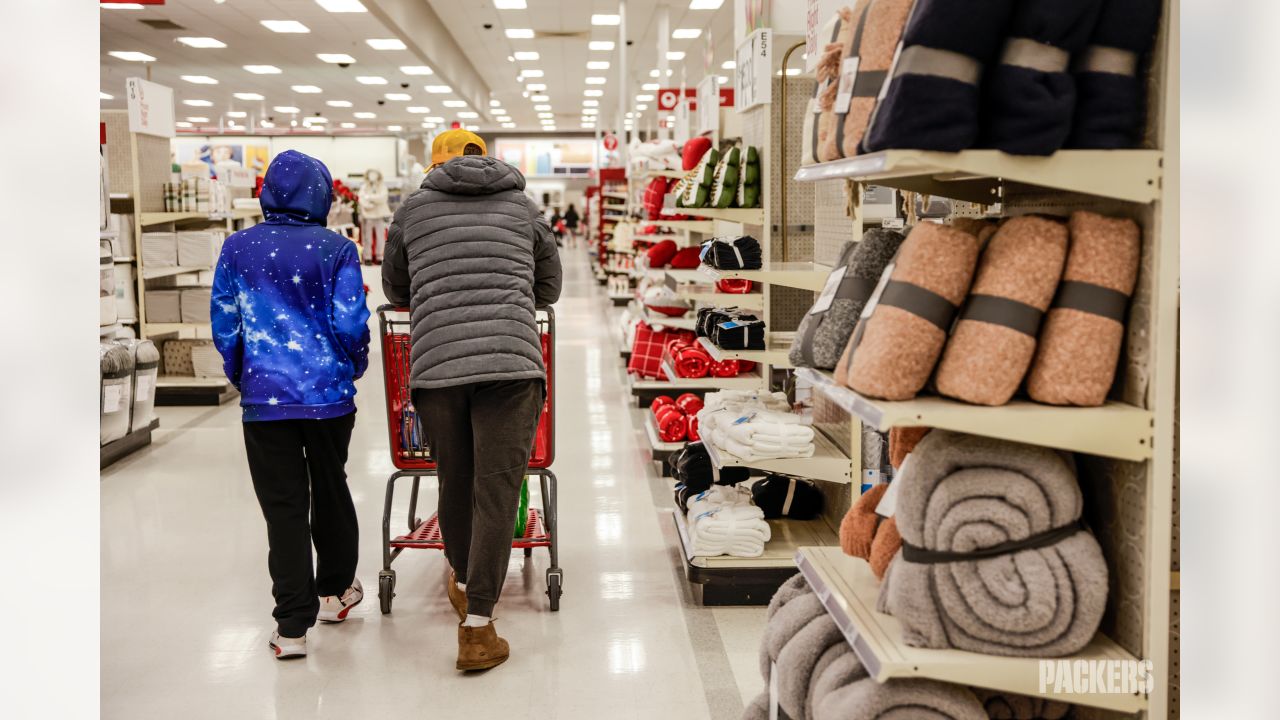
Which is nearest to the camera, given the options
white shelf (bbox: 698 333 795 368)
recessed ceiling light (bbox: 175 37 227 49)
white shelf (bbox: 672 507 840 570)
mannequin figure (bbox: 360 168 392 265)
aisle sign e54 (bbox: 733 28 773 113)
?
white shelf (bbox: 672 507 840 570)

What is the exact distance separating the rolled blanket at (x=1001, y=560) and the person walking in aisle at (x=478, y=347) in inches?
65.8

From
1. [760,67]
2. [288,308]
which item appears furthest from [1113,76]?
[760,67]

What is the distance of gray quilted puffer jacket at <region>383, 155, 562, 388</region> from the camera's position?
3.30 meters

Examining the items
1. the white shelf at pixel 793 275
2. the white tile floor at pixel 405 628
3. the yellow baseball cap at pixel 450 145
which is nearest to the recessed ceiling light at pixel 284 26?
the white tile floor at pixel 405 628

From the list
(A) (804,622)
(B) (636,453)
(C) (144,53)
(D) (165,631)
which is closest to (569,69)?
(C) (144,53)

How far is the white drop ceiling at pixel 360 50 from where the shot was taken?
1378 centimetres

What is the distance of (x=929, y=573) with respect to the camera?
1.93 m

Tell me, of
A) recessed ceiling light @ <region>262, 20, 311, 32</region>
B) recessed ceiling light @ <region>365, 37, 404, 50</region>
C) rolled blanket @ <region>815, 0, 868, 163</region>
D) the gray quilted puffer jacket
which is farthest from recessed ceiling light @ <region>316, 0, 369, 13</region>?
rolled blanket @ <region>815, 0, 868, 163</region>

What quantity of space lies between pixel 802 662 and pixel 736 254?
2.87 m

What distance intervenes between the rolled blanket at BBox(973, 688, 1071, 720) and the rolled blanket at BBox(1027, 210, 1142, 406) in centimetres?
60

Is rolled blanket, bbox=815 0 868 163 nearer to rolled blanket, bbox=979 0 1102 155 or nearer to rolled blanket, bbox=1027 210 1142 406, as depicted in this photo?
rolled blanket, bbox=979 0 1102 155
